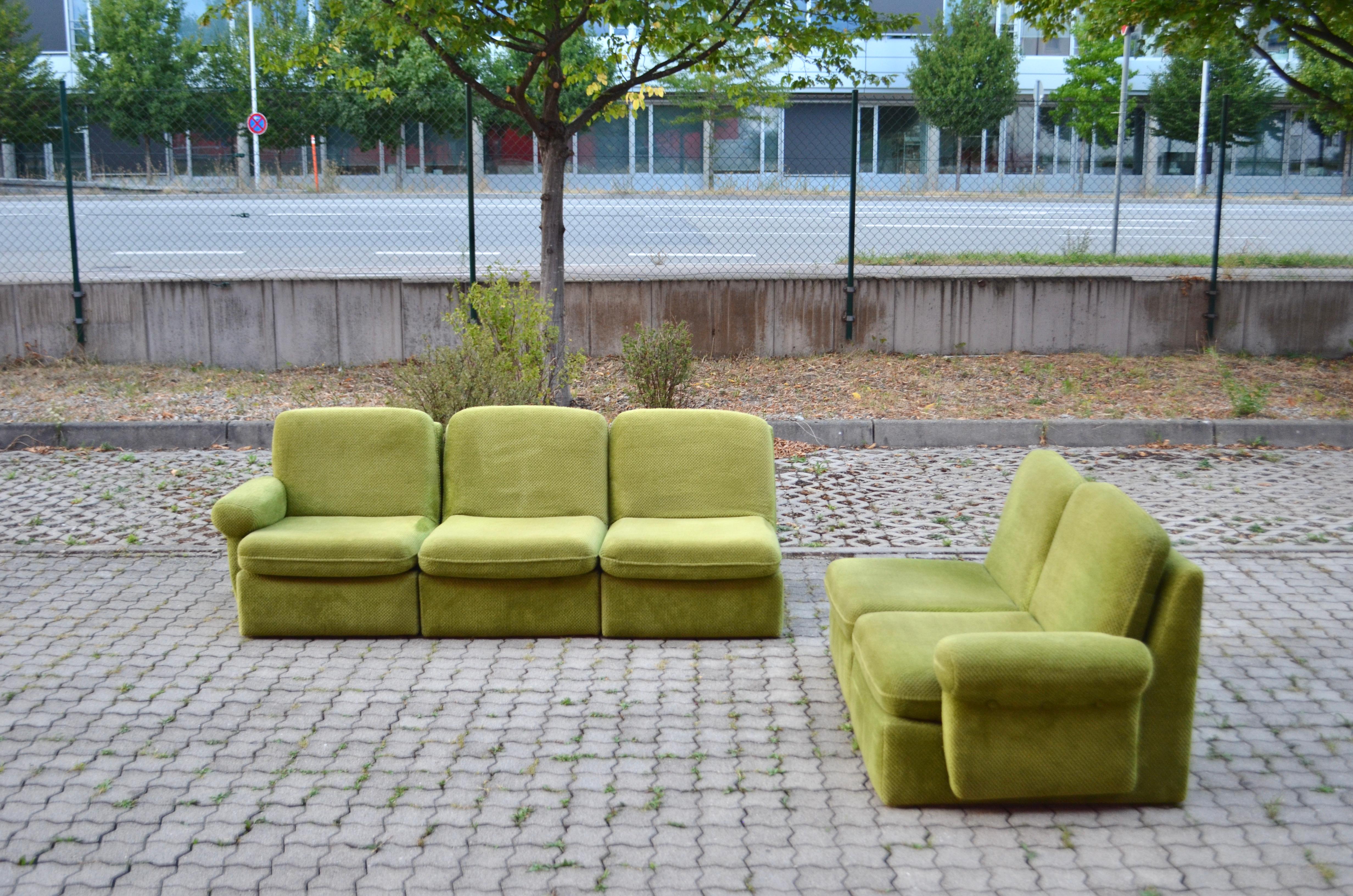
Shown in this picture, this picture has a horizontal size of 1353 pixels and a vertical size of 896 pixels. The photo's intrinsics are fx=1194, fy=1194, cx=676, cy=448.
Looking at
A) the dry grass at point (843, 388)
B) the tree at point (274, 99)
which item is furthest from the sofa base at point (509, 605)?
the tree at point (274, 99)

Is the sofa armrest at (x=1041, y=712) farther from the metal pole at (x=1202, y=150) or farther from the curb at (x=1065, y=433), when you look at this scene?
the metal pole at (x=1202, y=150)

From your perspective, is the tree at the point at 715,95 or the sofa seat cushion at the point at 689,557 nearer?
the sofa seat cushion at the point at 689,557

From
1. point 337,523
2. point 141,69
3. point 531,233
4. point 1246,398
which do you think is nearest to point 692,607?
point 337,523

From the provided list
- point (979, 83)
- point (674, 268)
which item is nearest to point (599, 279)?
point (674, 268)

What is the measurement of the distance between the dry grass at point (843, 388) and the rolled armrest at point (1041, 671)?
6331mm

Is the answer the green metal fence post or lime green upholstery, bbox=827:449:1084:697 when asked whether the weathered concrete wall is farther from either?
lime green upholstery, bbox=827:449:1084:697

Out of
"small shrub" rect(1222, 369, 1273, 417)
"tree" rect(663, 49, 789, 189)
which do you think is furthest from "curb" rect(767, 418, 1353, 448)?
"tree" rect(663, 49, 789, 189)

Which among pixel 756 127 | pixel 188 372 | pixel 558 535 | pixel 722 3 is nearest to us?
pixel 558 535

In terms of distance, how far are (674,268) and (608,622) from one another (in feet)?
24.5

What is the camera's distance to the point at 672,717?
189 inches

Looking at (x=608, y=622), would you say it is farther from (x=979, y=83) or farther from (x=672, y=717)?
(x=979, y=83)

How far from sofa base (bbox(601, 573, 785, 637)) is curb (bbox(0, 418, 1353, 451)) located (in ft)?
13.8

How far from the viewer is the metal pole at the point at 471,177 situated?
11898 mm

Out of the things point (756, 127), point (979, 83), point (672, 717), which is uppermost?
point (979, 83)
